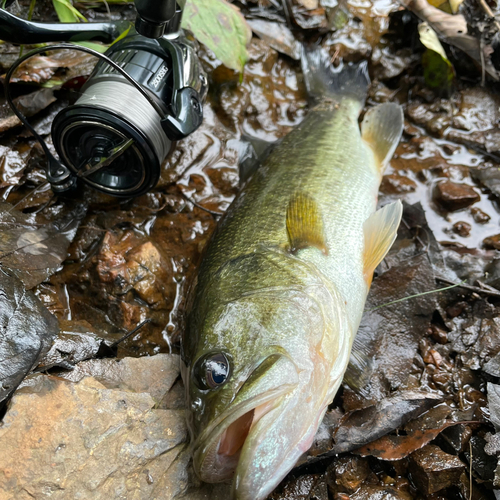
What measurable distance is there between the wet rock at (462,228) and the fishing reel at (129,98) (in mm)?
2454

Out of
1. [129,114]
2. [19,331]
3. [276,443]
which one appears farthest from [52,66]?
[276,443]

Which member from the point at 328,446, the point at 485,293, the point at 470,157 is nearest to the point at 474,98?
the point at 470,157

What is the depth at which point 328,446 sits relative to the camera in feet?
8.63

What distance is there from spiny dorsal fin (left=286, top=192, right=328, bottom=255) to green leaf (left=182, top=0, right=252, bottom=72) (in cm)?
155

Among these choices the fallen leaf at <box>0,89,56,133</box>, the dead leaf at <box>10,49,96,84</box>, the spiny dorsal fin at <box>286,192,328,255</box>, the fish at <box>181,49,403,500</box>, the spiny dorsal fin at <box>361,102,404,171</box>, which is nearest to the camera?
the fish at <box>181,49,403,500</box>

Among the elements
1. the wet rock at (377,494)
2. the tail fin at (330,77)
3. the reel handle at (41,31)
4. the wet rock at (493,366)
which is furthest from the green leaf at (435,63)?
the wet rock at (377,494)

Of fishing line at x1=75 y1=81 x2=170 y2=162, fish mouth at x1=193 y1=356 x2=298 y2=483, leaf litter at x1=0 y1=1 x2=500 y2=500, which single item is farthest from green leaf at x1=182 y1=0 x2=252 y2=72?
fish mouth at x1=193 y1=356 x2=298 y2=483

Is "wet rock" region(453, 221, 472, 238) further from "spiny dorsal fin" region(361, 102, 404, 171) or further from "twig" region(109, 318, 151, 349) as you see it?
"twig" region(109, 318, 151, 349)

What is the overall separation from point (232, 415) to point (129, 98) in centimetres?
198

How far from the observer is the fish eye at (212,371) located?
2.20 m

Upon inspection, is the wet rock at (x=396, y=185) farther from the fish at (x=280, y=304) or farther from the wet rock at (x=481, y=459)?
the wet rock at (x=481, y=459)

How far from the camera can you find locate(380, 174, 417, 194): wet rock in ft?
13.4

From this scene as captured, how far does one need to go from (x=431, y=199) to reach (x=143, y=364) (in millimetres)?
2929

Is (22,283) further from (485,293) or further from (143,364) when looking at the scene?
(485,293)
